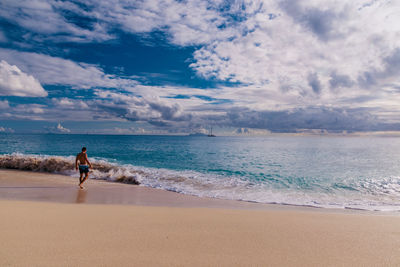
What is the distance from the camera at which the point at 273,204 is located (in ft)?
32.3

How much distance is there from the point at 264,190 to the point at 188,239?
9.84 metres

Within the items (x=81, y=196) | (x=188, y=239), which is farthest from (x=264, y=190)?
(x=81, y=196)

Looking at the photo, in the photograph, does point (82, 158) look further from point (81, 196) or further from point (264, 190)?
point (264, 190)

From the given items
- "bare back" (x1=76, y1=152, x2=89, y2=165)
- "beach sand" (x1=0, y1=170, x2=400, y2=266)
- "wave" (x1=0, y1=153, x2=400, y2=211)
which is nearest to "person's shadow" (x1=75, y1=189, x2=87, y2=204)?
"bare back" (x1=76, y1=152, x2=89, y2=165)

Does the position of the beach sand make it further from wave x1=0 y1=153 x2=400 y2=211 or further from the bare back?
the bare back

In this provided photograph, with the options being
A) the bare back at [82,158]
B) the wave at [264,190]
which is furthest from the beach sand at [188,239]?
the bare back at [82,158]

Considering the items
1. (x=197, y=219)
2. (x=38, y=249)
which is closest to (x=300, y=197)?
(x=197, y=219)

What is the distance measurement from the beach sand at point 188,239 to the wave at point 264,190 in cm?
391

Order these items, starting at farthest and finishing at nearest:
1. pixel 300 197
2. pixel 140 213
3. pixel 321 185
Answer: pixel 321 185 < pixel 300 197 < pixel 140 213

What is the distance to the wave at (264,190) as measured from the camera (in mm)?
10328

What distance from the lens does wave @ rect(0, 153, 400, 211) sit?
407 inches

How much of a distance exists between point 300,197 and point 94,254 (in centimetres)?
1068

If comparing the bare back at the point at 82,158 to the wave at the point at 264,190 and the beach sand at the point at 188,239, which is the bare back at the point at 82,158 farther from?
the beach sand at the point at 188,239

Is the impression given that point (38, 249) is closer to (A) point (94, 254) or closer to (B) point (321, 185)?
(A) point (94, 254)
